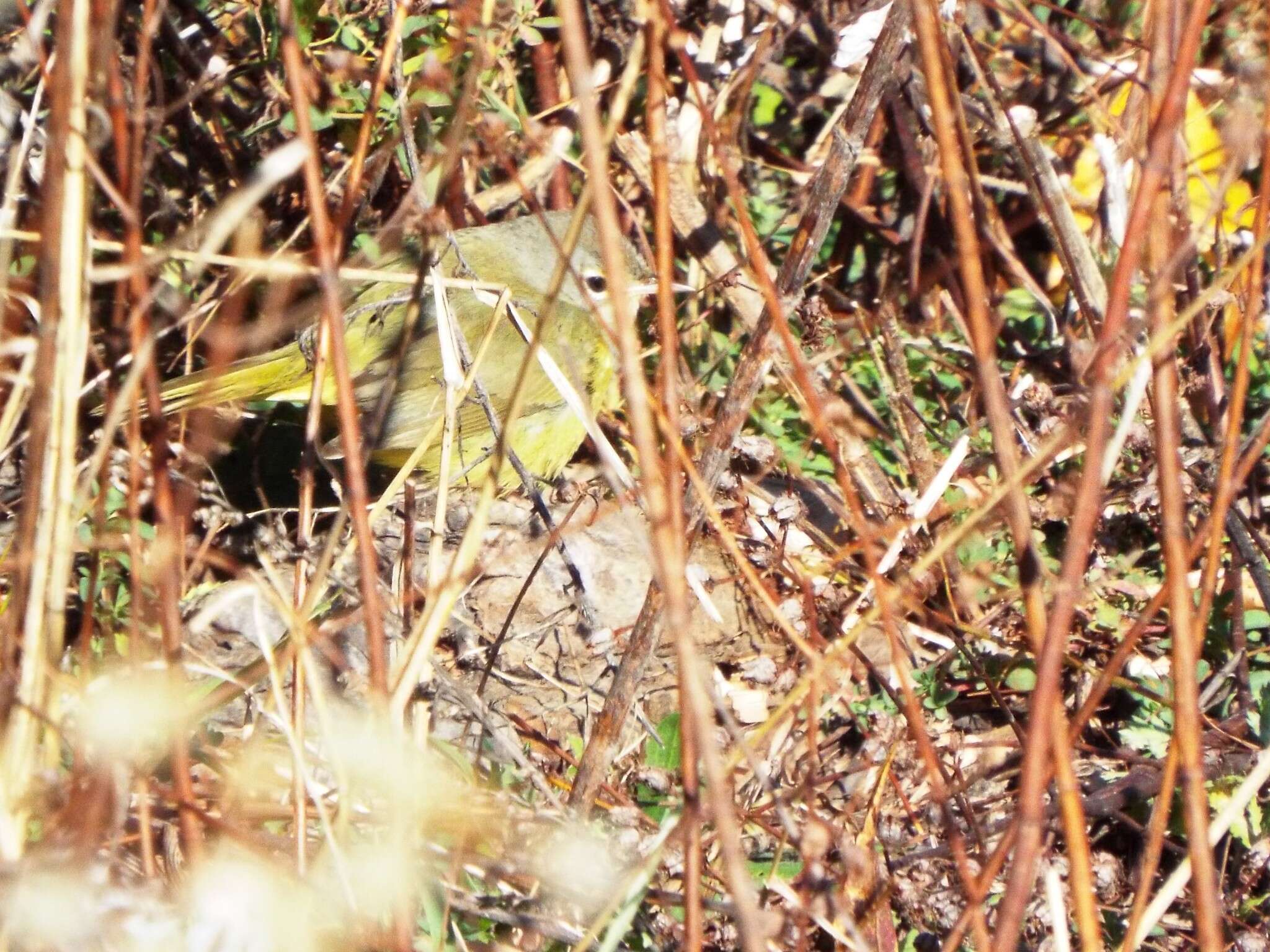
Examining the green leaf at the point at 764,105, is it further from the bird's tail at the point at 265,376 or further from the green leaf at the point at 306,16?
the bird's tail at the point at 265,376

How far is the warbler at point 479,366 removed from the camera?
4180mm

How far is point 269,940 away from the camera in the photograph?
178 cm

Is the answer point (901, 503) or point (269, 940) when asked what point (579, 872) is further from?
point (901, 503)

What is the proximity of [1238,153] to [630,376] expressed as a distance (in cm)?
92

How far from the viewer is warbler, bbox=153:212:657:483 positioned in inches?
165

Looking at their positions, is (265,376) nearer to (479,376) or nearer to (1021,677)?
(479,376)

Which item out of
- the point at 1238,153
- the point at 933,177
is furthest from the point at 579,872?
the point at 933,177

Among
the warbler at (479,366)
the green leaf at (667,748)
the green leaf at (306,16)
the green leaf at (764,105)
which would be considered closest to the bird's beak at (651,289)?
the warbler at (479,366)

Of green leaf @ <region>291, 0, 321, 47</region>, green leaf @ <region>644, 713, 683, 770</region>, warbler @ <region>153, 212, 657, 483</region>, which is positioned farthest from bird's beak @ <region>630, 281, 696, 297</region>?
green leaf @ <region>644, 713, 683, 770</region>

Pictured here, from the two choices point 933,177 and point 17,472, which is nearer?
point 17,472

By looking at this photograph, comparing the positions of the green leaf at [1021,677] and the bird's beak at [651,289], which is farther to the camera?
the bird's beak at [651,289]

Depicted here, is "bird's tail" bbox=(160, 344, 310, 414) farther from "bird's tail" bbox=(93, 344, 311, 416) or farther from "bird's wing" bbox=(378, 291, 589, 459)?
"bird's wing" bbox=(378, 291, 589, 459)

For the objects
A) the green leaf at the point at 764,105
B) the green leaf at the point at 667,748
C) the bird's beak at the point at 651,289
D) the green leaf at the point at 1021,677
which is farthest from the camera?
the green leaf at the point at 764,105

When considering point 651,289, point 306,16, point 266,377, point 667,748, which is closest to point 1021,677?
point 667,748
